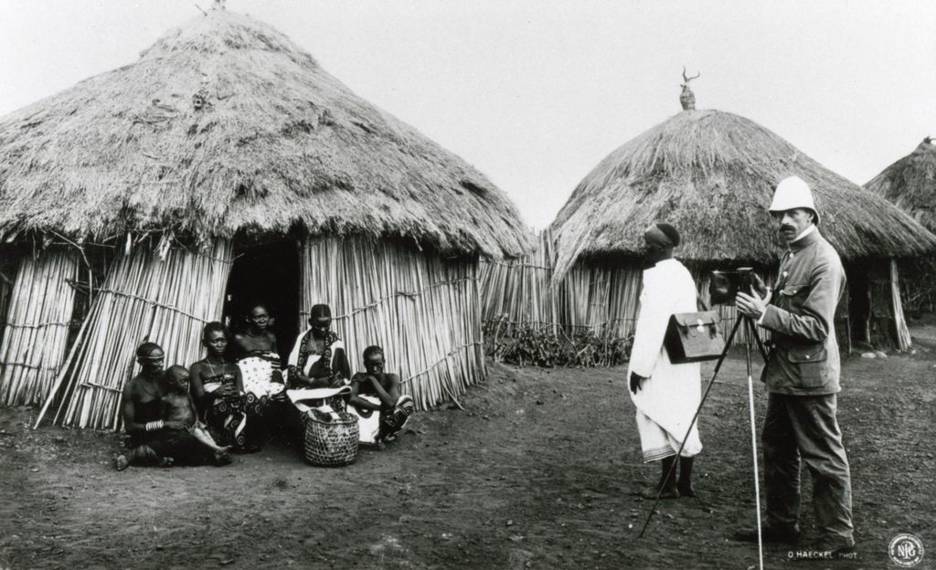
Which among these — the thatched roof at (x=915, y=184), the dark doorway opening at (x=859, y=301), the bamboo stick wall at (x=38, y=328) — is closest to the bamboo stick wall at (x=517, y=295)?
the dark doorway opening at (x=859, y=301)

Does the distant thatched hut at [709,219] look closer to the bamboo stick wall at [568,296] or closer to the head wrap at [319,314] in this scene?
the bamboo stick wall at [568,296]

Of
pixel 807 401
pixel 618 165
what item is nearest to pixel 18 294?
pixel 807 401

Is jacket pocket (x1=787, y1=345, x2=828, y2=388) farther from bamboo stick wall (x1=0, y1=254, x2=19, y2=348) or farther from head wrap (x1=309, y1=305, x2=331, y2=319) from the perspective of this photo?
bamboo stick wall (x1=0, y1=254, x2=19, y2=348)

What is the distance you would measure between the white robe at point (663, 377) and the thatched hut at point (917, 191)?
13255mm

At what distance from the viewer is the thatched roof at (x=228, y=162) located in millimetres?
5992

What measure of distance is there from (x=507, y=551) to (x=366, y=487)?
1.43 metres

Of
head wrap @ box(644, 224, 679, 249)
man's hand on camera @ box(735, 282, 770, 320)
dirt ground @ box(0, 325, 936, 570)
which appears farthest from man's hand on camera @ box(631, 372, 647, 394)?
man's hand on camera @ box(735, 282, 770, 320)

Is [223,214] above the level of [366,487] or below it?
above

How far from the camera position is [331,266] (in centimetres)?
654

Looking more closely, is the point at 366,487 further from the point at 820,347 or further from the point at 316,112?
the point at 316,112

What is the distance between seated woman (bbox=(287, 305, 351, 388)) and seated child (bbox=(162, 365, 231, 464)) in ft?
2.67

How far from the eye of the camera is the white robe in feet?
14.6

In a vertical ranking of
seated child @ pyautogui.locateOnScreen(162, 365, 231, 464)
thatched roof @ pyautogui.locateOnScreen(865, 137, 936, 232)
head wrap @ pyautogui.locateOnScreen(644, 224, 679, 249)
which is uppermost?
thatched roof @ pyautogui.locateOnScreen(865, 137, 936, 232)

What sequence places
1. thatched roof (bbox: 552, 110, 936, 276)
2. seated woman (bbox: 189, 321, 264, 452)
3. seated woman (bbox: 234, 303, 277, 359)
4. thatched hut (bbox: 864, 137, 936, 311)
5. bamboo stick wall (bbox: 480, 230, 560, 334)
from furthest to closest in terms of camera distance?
thatched hut (bbox: 864, 137, 936, 311) < bamboo stick wall (bbox: 480, 230, 560, 334) < thatched roof (bbox: 552, 110, 936, 276) < seated woman (bbox: 234, 303, 277, 359) < seated woman (bbox: 189, 321, 264, 452)
